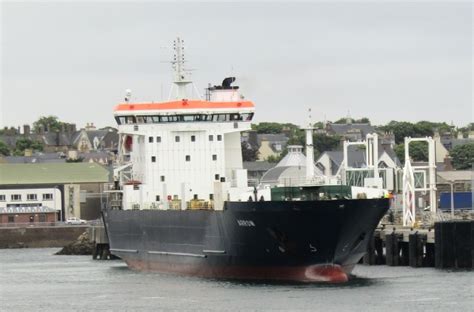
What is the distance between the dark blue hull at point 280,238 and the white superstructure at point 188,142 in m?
4.31

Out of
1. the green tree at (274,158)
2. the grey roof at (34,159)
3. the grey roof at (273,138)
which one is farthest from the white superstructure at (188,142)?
the grey roof at (273,138)

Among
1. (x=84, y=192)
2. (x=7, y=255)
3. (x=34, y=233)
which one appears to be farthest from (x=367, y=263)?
(x=84, y=192)

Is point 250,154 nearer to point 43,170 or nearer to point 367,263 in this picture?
point 43,170

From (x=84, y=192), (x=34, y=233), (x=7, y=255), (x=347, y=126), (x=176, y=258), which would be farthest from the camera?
(x=347, y=126)

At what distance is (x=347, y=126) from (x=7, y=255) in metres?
91.5

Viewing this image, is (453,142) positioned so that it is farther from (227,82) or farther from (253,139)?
(227,82)

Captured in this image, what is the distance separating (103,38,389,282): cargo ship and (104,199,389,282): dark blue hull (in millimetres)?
36

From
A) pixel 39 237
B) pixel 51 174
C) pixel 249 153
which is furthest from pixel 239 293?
pixel 249 153

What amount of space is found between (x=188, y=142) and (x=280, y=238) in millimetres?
12234

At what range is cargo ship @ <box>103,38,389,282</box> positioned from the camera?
2443 inches

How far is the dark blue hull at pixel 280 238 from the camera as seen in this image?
61562 mm

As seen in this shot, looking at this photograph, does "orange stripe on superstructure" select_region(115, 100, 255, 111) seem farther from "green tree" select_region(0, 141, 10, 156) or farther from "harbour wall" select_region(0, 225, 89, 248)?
"green tree" select_region(0, 141, 10, 156)

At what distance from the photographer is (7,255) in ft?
335

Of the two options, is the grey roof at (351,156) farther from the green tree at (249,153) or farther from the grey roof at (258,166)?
the green tree at (249,153)
